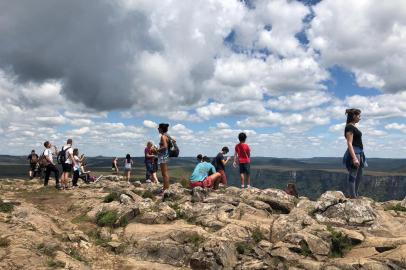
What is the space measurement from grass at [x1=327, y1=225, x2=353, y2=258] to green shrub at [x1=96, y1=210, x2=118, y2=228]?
346 inches

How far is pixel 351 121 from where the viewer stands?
1642 cm

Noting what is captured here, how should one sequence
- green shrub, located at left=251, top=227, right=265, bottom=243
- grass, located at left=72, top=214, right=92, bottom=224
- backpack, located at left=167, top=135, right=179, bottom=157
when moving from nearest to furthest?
green shrub, located at left=251, top=227, right=265, bottom=243 < grass, located at left=72, top=214, right=92, bottom=224 < backpack, located at left=167, top=135, right=179, bottom=157

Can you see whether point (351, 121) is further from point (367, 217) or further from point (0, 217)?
point (0, 217)

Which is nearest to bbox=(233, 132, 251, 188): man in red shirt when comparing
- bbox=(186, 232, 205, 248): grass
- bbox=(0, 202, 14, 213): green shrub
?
bbox=(186, 232, 205, 248): grass

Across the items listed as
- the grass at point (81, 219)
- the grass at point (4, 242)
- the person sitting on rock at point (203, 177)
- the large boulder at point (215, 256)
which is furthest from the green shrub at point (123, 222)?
the person sitting on rock at point (203, 177)

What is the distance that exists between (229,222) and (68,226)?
265 inches

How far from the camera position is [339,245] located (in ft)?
43.4

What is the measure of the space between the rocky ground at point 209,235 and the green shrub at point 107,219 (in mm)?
43

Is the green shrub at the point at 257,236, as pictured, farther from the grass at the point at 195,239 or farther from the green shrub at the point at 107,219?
the green shrub at the point at 107,219

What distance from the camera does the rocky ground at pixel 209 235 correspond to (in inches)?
466

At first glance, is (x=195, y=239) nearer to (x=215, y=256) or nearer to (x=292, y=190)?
(x=215, y=256)

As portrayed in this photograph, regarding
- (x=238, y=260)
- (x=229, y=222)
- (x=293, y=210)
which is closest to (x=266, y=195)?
(x=293, y=210)

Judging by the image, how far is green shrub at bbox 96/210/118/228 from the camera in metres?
15.9

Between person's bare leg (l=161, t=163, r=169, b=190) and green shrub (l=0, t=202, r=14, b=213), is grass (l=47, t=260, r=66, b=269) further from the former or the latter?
person's bare leg (l=161, t=163, r=169, b=190)
